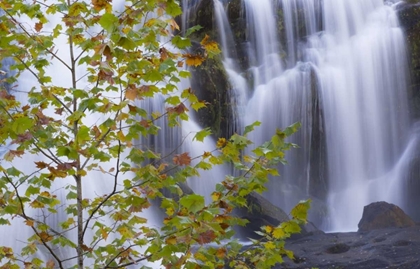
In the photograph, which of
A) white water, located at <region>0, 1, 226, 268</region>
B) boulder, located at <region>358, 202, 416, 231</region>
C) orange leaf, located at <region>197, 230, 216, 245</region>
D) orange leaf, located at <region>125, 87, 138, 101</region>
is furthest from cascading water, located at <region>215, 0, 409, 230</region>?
orange leaf, located at <region>197, 230, 216, 245</region>

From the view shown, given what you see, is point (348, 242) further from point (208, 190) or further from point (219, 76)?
point (219, 76)

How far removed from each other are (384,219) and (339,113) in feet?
17.5

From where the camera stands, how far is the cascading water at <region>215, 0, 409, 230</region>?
14.5 meters

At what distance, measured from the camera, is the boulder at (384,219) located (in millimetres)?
10180

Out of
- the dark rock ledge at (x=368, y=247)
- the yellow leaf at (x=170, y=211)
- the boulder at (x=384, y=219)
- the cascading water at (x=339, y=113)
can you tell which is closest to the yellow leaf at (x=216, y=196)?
the yellow leaf at (x=170, y=211)

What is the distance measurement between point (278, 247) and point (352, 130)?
13101 millimetres

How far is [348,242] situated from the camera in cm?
924

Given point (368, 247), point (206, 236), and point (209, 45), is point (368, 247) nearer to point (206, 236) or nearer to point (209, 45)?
point (209, 45)

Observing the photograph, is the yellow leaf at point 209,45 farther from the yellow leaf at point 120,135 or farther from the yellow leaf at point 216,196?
the yellow leaf at point 216,196

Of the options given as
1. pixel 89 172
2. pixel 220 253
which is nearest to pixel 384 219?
pixel 89 172

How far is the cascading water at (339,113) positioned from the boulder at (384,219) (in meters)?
2.87

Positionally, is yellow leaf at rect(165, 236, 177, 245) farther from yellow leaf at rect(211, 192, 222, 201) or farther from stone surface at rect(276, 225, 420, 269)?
stone surface at rect(276, 225, 420, 269)

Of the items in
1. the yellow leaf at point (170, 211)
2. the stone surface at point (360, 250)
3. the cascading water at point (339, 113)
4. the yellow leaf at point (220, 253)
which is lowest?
the stone surface at point (360, 250)

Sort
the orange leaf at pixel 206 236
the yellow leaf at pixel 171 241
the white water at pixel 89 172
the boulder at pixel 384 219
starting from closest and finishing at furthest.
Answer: the orange leaf at pixel 206 236 < the yellow leaf at pixel 171 241 < the white water at pixel 89 172 < the boulder at pixel 384 219
